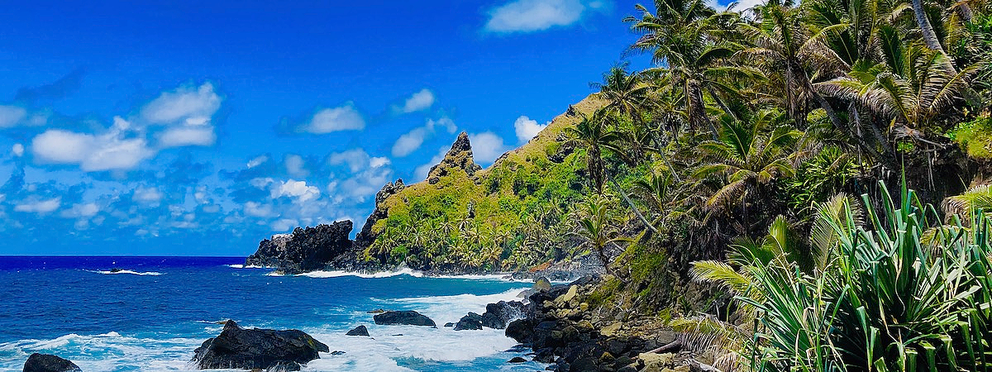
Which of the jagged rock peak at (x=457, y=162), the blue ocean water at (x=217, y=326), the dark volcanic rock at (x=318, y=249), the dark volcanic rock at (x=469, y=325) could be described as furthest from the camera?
the jagged rock peak at (x=457, y=162)

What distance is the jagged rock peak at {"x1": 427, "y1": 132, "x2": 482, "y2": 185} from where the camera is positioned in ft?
470

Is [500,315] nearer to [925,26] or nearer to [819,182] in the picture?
[819,182]

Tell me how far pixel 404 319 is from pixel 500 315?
19.4 ft

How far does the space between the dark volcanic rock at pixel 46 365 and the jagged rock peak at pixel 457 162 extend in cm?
11777

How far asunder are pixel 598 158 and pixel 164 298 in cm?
4744

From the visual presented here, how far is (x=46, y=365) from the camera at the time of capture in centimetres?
Result: 2222

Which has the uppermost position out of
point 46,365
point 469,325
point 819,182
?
point 819,182

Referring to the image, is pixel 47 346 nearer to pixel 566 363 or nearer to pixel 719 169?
pixel 566 363

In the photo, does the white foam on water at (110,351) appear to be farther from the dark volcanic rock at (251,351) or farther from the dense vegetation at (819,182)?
the dense vegetation at (819,182)

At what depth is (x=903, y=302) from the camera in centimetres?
597

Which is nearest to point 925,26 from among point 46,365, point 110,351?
point 46,365

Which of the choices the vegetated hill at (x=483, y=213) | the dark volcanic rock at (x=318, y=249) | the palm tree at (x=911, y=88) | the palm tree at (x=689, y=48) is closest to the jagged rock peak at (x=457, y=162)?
the vegetated hill at (x=483, y=213)

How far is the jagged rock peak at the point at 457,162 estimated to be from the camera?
470ft

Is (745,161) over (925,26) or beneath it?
beneath
